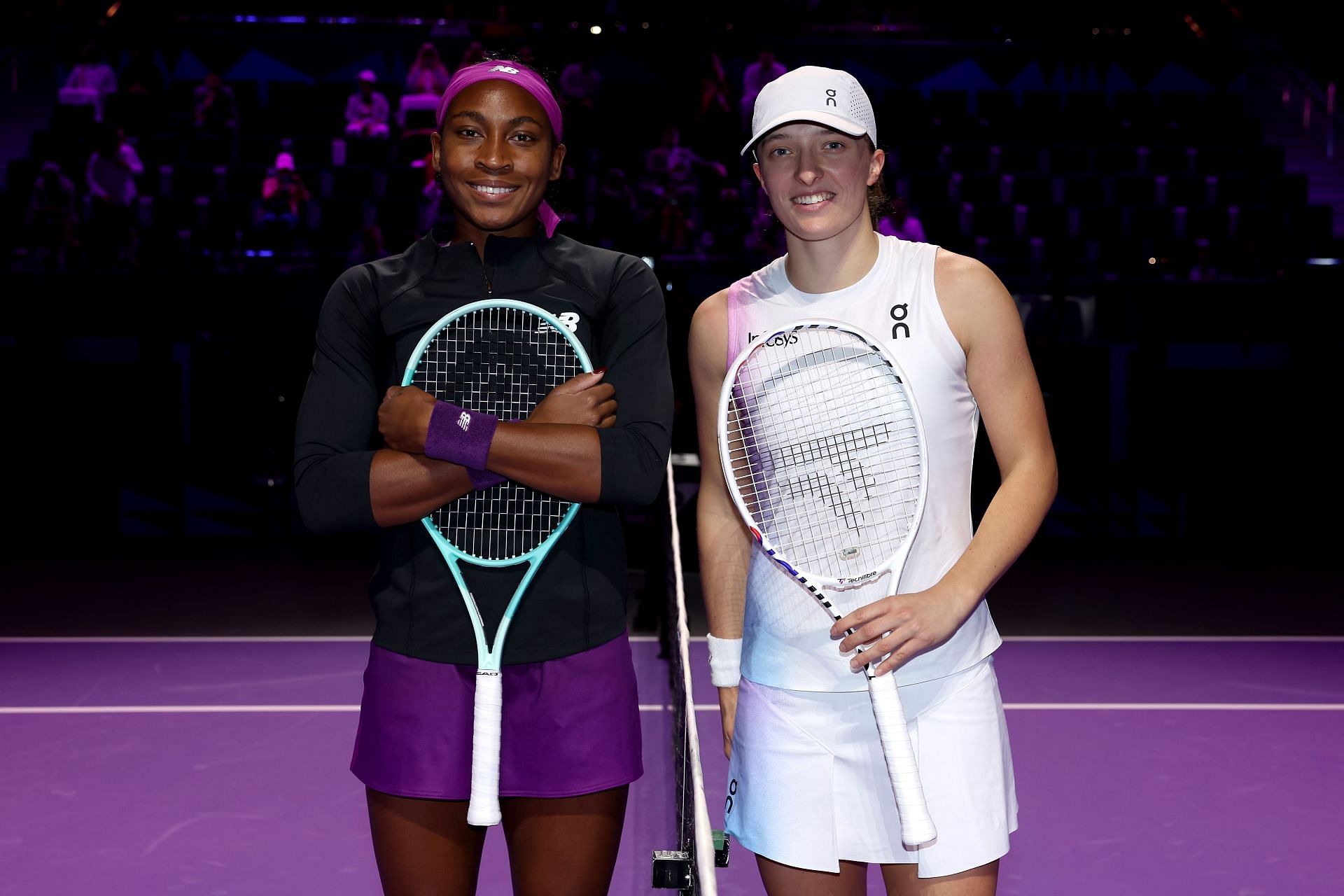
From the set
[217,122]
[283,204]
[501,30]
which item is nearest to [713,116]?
[501,30]

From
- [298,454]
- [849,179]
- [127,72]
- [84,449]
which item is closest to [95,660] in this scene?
[84,449]

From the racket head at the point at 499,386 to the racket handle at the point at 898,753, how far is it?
534mm

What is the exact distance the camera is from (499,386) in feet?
7.13

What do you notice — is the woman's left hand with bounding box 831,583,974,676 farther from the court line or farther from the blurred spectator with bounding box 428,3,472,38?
the blurred spectator with bounding box 428,3,472,38

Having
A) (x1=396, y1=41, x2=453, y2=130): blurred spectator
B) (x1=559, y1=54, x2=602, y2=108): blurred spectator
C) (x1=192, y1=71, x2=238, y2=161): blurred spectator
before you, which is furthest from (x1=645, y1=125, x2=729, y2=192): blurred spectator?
(x1=192, y1=71, x2=238, y2=161): blurred spectator

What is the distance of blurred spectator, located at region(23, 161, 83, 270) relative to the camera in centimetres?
1182

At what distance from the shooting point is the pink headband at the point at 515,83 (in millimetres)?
2156

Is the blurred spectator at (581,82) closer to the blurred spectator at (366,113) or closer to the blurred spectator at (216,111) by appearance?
the blurred spectator at (366,113)

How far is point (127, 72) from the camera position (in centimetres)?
1487

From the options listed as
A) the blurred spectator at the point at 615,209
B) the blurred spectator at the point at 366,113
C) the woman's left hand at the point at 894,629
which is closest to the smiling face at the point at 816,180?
the woman's left hand at the point at 894,629

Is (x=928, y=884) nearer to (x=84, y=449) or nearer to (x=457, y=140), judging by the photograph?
(x=457, y=140)

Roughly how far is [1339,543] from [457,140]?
30.3 ft

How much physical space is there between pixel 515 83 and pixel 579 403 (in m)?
0.52

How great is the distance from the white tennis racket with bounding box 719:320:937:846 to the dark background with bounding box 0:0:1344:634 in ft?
13.6
